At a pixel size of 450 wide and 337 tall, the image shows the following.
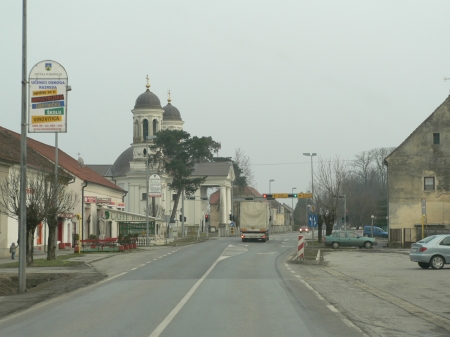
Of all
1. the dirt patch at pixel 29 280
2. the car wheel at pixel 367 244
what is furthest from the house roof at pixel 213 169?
the dirt patch at pixel 29 280

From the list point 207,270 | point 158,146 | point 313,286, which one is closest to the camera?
point 313,286

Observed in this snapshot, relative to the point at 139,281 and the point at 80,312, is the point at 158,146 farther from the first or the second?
the point at 80,312

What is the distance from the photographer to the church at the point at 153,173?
324 feet

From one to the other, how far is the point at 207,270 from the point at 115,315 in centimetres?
1437

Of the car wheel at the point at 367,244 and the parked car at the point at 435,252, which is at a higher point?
the parked car at the point at 435,252

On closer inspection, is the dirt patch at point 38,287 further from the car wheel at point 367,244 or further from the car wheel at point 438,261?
the car wheel at point 367,244

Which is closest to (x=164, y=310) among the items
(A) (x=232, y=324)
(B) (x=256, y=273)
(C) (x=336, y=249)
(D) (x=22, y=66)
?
(A) (x=232, y=324)

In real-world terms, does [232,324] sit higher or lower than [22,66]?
lower

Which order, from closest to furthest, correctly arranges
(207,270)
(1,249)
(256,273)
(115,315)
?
(115,315)
(256,273)
(207,270)
(1,249)

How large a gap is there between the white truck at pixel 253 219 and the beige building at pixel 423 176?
12336 mm

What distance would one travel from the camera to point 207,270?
88.9 ft

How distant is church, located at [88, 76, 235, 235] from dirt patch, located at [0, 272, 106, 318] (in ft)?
203

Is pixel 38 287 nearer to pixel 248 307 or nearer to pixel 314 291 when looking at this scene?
pixel 314 291

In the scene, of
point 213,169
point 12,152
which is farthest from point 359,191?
point 12,152
